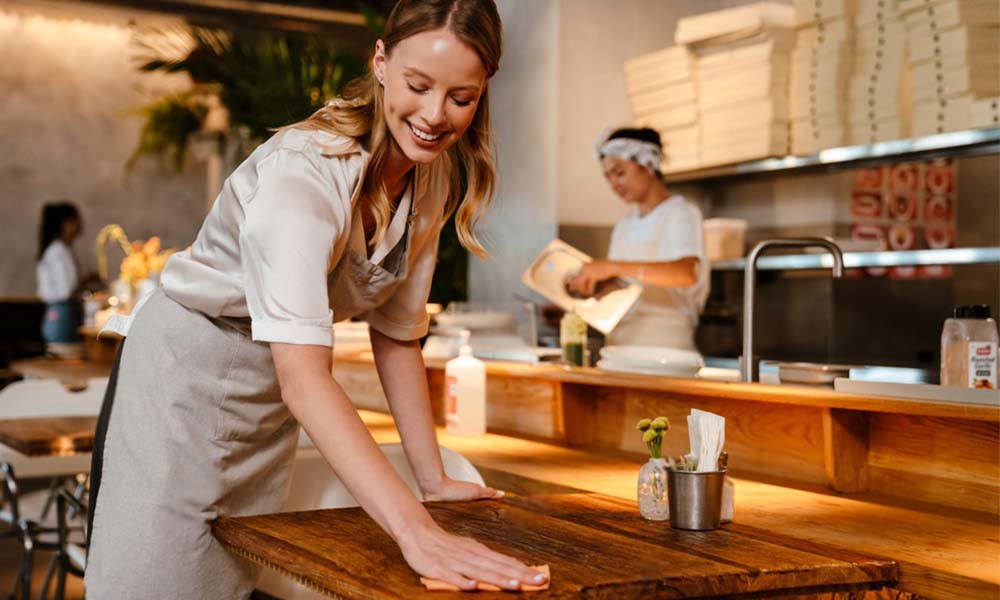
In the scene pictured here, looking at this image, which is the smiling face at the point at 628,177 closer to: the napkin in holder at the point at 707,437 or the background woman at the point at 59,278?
the napkin in holder at the point at 707,437

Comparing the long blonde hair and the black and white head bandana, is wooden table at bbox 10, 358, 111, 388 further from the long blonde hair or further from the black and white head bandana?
the long blonde hair

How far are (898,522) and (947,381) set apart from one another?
489mm

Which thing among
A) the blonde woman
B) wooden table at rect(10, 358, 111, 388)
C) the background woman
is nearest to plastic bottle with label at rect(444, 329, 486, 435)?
the blonde woman

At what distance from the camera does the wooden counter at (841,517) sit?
161cm

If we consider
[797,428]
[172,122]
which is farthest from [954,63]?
[172,122]

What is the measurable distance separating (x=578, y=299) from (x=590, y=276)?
0.09 m

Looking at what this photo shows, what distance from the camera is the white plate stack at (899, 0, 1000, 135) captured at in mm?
3795

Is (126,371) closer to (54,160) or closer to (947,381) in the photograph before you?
(947,381)

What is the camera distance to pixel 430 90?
5.15ft

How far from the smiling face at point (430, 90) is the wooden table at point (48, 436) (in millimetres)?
1614

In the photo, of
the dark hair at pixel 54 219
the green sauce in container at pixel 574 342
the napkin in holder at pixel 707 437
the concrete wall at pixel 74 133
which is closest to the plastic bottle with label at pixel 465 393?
the green sauce in container at pixel 574 342

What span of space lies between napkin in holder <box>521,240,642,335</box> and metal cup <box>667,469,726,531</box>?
178 centimetres

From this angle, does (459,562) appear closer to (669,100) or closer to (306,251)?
(306,251)

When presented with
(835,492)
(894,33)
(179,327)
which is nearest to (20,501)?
(179,327)
